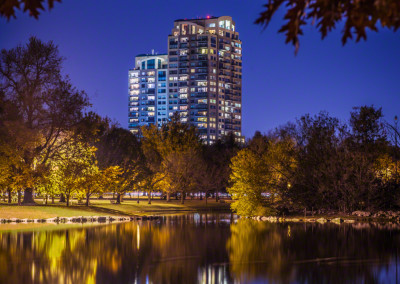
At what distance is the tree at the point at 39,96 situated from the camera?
1715 inches

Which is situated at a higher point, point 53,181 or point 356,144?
point 356,144

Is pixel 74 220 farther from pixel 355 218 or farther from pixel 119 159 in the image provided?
pixel 355 218

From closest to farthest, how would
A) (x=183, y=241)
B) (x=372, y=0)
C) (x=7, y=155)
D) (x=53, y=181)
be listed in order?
(x=372, y=0), (x=183, y=241), (x=7, y=155), (x=53, y=181)

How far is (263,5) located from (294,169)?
4216 cm

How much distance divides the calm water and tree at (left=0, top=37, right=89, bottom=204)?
15.1 m

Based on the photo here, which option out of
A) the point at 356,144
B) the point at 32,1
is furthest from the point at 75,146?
the point at 32,1

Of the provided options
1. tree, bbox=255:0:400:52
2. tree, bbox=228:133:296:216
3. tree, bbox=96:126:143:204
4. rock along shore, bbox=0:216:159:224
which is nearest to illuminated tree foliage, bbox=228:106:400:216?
tree, bbox=228:133:296:216

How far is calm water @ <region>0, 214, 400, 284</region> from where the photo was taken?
53.5ft

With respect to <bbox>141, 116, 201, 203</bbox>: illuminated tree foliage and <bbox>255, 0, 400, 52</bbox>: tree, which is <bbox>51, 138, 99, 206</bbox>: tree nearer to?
<bbox>141, 116, 201, 203</bbox>: illuminated tree foliage

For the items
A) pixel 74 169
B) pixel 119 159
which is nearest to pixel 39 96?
pixel 74 169

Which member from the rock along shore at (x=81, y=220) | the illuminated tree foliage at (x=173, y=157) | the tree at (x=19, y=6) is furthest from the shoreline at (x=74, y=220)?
the tree at (x=19, y=6)

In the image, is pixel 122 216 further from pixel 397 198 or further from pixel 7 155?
pixel 397 198

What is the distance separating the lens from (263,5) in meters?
6.93

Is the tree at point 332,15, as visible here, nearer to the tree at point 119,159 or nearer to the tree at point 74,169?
Answer: the tree at point 74,169
